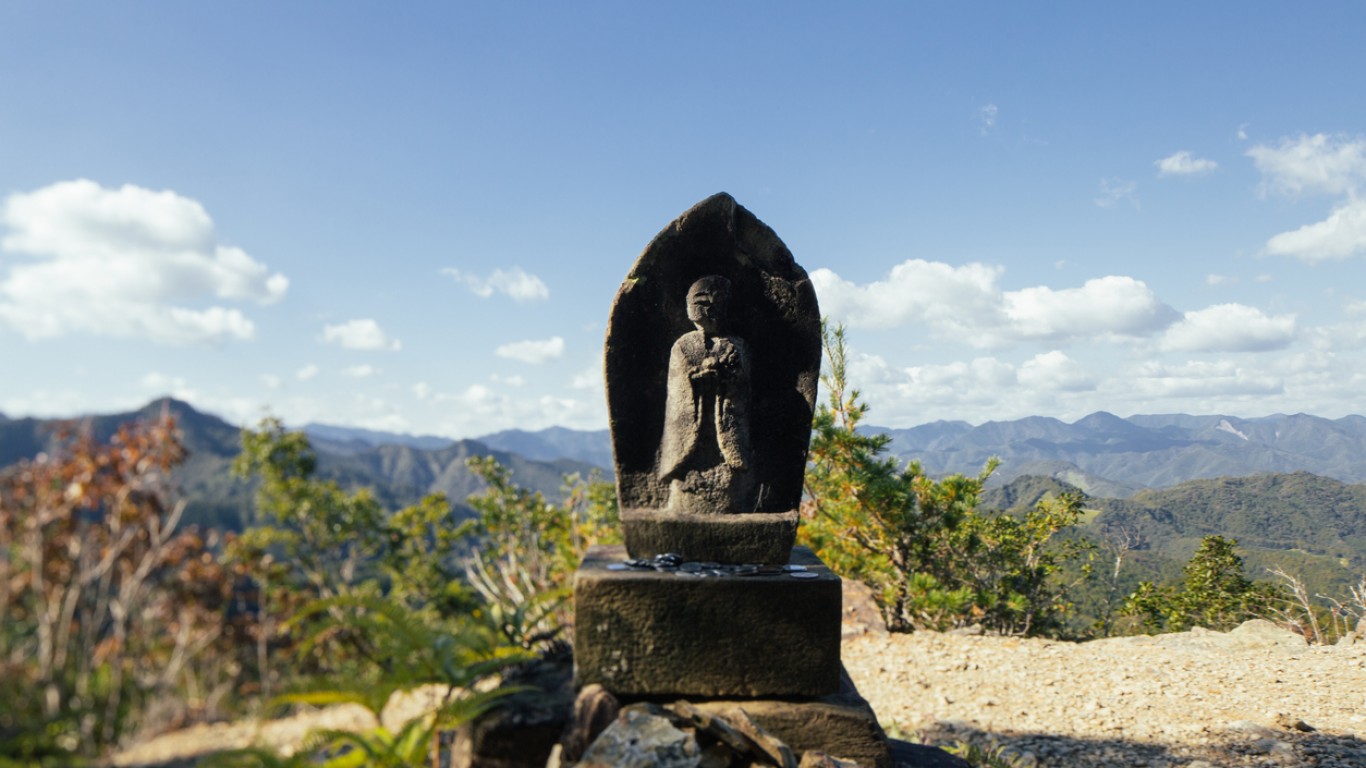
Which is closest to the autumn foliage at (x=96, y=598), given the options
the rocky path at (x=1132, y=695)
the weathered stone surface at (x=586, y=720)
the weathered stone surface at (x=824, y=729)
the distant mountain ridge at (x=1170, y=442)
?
the weathered stone surface at (x=586, y=720)

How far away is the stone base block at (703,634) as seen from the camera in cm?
333

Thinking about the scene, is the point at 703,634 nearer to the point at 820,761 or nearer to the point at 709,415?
the point at 820,761

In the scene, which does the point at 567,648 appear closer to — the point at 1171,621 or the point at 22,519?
the point at 22,519

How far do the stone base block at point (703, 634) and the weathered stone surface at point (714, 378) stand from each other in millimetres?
711

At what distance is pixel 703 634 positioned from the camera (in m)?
3.35

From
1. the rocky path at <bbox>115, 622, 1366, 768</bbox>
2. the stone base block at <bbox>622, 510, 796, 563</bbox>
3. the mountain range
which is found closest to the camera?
the stone base block at <bbox>622, 510, 796, 563</bbox>

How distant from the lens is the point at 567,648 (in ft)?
13.8

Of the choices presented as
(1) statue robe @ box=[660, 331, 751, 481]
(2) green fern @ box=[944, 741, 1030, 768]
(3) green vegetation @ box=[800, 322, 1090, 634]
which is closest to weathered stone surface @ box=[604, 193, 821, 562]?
(1) statue robe @ box=[660, 331, 751, 481]

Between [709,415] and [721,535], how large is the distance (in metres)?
0.70

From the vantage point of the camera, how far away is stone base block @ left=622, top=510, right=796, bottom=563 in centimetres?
381

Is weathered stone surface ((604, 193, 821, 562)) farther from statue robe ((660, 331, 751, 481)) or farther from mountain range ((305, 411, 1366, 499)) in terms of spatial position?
mountain range ((305, 411, 1366, 499))

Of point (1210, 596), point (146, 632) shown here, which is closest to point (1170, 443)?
point (1210, 596)

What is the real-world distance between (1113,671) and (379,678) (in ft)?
19.0

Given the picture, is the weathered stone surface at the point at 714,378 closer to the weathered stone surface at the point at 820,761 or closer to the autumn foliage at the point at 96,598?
the weathered stone surface at the point at 820,761
